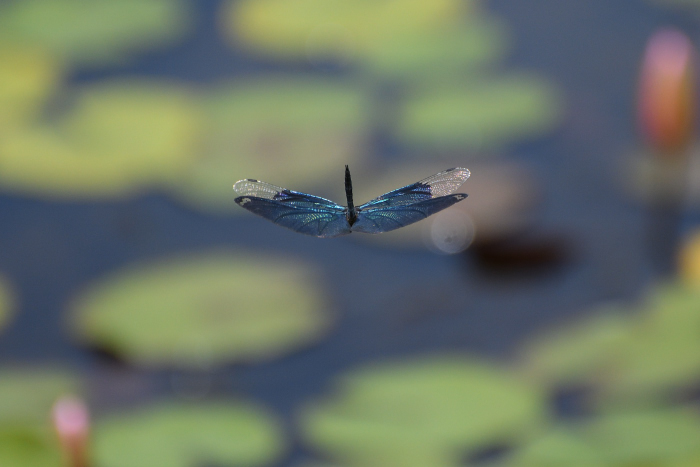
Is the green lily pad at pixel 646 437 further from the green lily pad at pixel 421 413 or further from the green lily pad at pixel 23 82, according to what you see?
the green lily pad at pixel 23 82

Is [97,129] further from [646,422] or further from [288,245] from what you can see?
[646,422]

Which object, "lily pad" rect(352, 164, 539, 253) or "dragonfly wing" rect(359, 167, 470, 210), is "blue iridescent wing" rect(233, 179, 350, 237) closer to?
"dragonfly wing" rect(359, 167, 470, 210)

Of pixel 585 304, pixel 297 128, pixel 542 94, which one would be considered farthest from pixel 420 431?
pixel 542 94

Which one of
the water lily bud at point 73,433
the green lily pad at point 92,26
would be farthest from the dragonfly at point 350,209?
the green lily pad at point 92,26

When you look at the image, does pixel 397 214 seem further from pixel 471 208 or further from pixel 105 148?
pixel 105 148

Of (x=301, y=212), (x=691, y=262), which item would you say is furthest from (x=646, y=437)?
(x=301, y=212)
